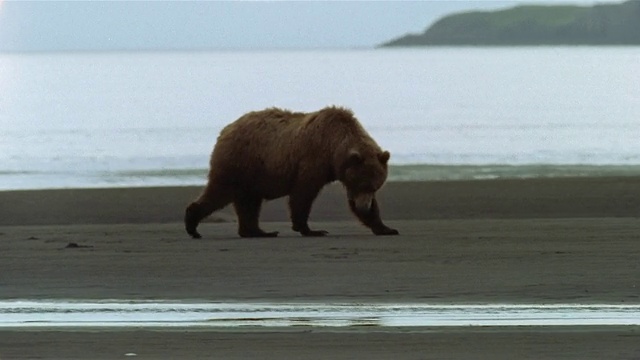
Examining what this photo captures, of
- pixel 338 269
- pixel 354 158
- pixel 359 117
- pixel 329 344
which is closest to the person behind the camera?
pixel 329 344

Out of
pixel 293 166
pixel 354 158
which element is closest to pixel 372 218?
pixel 354 158

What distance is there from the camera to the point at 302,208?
1344 centimetres

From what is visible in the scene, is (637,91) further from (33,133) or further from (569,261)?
(569,261)

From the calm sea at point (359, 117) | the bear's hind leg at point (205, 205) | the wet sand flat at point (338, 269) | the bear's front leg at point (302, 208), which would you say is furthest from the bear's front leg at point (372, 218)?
the calm sea at point (359, 117)

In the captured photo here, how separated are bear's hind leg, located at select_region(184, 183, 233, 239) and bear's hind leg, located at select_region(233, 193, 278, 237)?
0.12 meters

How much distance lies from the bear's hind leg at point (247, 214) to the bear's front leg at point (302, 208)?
0.40 meters

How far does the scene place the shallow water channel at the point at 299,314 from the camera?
8180 millimetres

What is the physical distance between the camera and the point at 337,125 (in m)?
13.4

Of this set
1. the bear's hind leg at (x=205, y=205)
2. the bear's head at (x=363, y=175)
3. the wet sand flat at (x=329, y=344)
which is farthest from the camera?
the bear's hind leg at (x=205, y=205)

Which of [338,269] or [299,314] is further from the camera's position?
[338,269]

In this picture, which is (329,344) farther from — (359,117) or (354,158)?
(359,117)

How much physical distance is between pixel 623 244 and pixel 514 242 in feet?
3.17

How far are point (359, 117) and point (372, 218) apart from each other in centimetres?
3900

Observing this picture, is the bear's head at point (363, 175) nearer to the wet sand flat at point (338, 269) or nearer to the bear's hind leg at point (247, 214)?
the wet sand flat at point (338, 269)
